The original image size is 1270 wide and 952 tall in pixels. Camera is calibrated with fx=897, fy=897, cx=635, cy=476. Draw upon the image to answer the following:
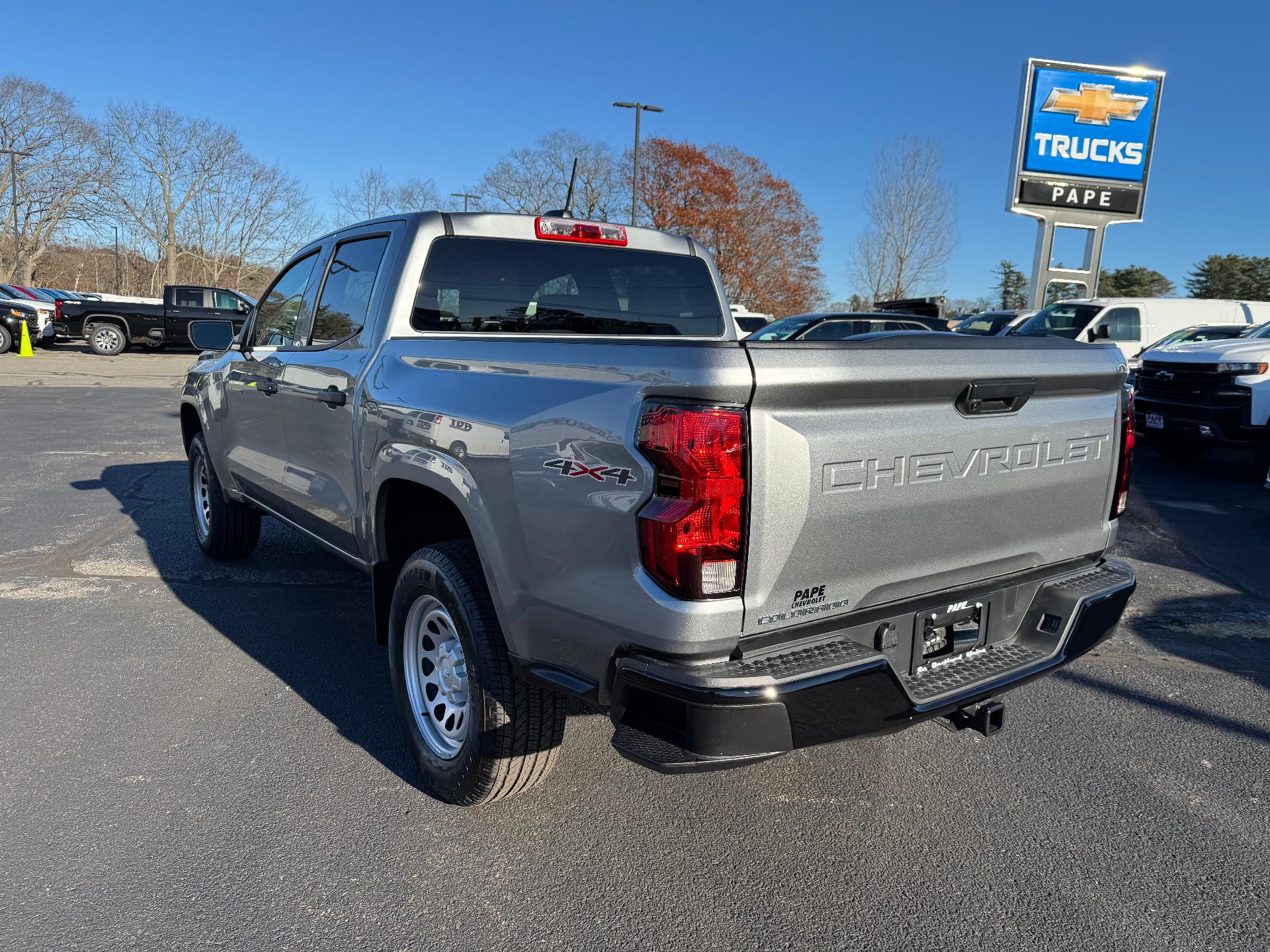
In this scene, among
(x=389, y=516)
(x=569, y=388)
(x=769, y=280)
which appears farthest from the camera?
(x=769, y=280)

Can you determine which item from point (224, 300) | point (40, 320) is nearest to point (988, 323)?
point (224, 300)

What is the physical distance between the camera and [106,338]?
22297 millimetres

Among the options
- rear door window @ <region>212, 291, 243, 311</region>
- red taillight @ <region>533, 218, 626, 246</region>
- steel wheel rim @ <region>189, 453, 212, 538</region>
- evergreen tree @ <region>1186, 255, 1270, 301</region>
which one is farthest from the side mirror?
evergreen tree @ <region>1186, 255, 1270, 301</region>

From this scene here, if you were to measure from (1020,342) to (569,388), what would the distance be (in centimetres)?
136

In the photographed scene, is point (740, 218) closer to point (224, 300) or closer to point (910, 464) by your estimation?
point (224, 300)

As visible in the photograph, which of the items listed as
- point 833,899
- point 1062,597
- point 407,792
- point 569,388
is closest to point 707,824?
point 833,899

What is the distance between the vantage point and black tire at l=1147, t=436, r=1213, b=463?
1059 cm

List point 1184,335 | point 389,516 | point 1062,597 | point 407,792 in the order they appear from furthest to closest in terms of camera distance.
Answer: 1. point 1184,335
2. point 389,516
3. point 407,792
4. point 1062,597

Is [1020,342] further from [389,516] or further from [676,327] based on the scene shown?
[389,516]

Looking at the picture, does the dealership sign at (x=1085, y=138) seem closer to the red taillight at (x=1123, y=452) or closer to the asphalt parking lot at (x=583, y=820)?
the asphalt parking lot at (x=583, y=820)

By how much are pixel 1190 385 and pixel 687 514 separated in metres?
9.71

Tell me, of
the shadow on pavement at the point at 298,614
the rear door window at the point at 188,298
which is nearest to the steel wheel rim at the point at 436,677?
the shadow on pavement at the point at 298,614

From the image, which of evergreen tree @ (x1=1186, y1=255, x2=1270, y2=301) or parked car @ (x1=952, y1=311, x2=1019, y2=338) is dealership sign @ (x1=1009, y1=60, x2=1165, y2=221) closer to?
parked car @ (x1=952, y1=311, x2=1019, y2=338)

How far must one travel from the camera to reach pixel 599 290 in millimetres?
3867
